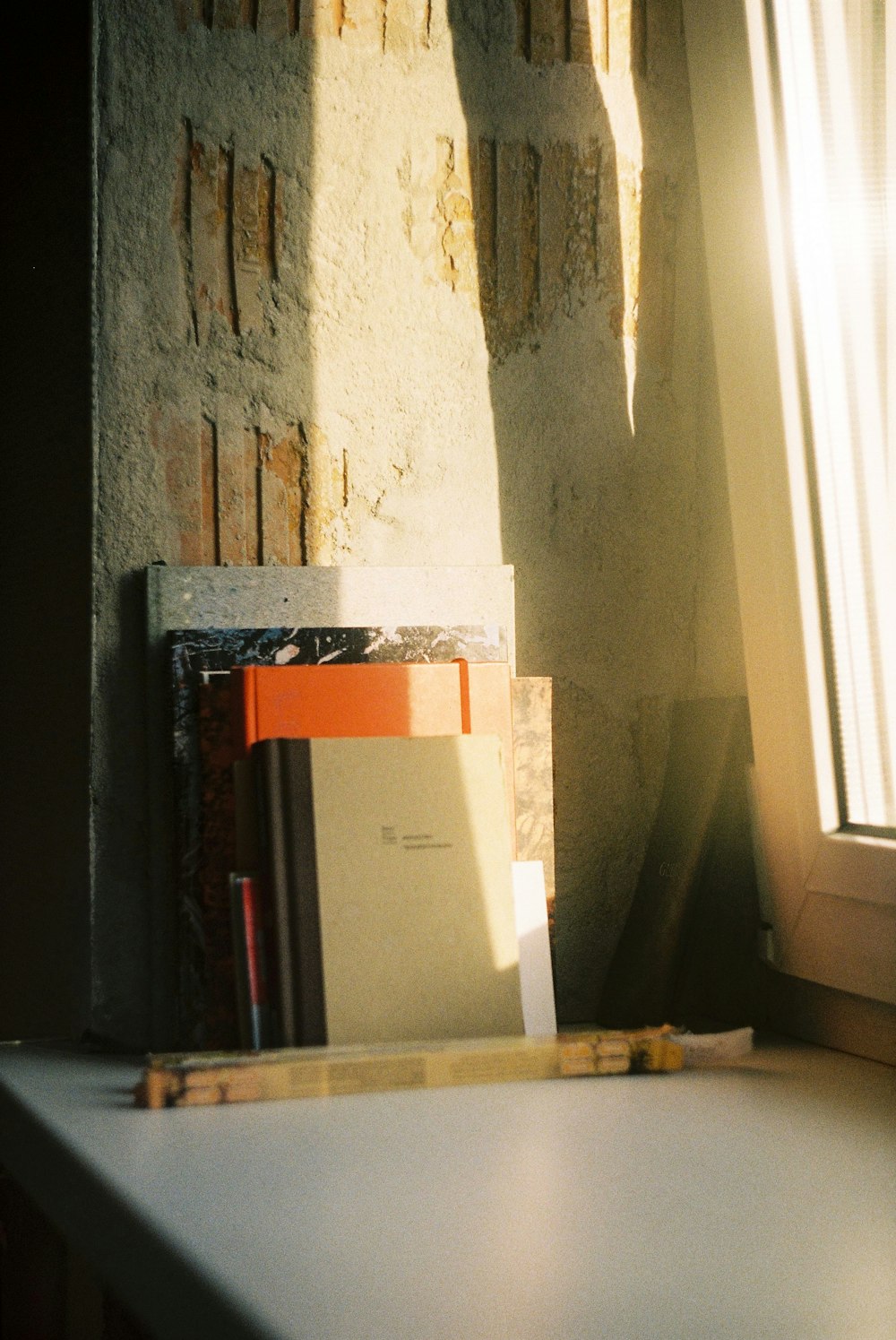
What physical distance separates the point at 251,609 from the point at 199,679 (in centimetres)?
10

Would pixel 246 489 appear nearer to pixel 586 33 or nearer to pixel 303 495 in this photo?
pixel 303 495

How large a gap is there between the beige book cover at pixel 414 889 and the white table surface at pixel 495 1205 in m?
→ 0.13

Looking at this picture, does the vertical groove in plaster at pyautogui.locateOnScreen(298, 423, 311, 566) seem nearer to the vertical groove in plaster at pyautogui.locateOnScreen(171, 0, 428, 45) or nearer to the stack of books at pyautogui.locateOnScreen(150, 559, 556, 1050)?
the stack of books at pyautogui.locateOnScreen(150, 559, 556, 1050)

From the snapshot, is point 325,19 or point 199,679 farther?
point 325,19

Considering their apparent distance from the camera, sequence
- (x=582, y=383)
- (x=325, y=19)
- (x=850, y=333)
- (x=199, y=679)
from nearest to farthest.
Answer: (x=850, y=333)
(x=199, y=679)
(x=325, y=19)
(x=582, y=383)

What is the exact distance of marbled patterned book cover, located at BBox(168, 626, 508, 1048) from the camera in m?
1.33

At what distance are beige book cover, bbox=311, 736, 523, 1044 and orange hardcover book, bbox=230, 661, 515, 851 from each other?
0.05 metres

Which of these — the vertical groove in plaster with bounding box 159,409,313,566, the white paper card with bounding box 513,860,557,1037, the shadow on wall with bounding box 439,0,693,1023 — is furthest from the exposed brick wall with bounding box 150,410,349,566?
the white paper card with bounding box 513,860,557,1037

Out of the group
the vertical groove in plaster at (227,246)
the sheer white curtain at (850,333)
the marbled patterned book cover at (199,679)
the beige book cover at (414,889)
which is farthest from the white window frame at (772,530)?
the vertical groove in plaster at (227,246)

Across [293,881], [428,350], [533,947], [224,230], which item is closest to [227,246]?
[224,230]

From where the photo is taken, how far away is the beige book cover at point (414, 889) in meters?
1.25

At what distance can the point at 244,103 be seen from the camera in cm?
145

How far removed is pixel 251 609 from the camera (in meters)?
1.42

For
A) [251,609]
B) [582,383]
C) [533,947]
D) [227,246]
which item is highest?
[227,246]
